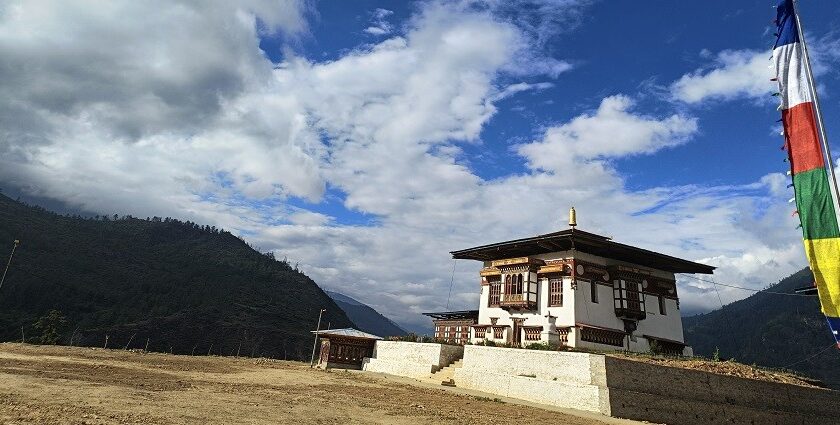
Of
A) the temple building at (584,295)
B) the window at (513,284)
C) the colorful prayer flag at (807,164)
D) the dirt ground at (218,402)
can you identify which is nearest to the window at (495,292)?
the temple building at (584,295)

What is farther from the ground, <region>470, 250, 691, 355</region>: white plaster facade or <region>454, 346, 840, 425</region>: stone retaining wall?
<region>470, 250, 691, 355</region>: white plaster facade

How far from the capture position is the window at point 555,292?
27.4 meters

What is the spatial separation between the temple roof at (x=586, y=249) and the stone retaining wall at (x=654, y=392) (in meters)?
9.24

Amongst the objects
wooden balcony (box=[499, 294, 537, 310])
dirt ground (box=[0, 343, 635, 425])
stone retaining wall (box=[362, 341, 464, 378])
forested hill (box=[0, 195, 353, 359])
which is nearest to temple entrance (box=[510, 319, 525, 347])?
wooden balcony (box=[499, 294, 537, 310])

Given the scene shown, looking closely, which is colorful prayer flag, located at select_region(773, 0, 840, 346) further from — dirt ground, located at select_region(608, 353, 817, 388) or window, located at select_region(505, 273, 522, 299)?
window, located at select_region(505, 273, 522, 299)

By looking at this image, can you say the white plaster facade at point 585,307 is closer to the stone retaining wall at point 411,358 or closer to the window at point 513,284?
the window at point 513,284

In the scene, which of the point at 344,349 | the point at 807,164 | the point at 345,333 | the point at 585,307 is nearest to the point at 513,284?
the point at 585,307

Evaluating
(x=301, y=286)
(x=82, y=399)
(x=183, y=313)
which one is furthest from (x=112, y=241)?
(x=82, y=399)

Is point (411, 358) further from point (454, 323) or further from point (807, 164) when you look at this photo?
point (807, 164)

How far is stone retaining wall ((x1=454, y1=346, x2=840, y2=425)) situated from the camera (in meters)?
16.8

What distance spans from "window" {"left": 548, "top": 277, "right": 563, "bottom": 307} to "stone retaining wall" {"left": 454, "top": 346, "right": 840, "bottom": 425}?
7675 millimetres

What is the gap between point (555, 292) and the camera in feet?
91.4

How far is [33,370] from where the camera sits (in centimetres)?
1653

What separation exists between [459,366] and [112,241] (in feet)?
411
